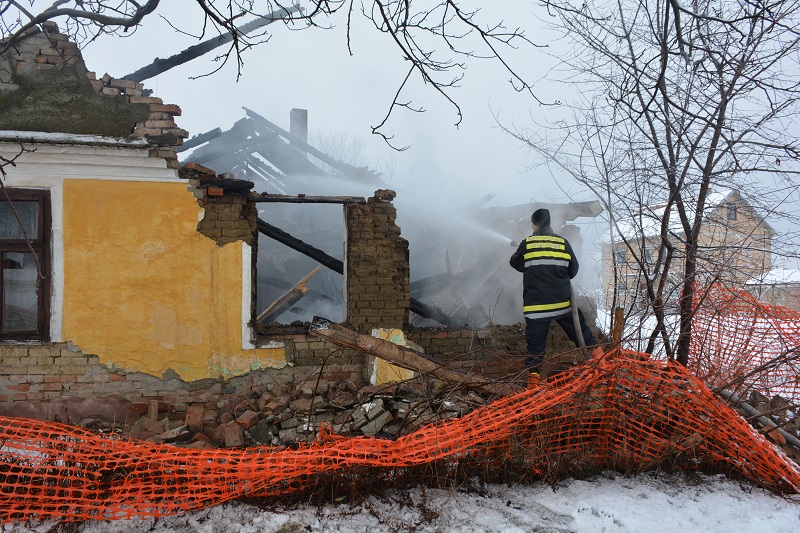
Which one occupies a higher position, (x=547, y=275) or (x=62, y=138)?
(x=62, y=138)

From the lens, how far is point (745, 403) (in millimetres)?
3973

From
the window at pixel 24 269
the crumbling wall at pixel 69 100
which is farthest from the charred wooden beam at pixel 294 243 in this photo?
the window at pixel 24 269

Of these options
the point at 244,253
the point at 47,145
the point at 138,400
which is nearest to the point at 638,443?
the point at 244,253

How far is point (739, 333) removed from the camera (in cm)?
499

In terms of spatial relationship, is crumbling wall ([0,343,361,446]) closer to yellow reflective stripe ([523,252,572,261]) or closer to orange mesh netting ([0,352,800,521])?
yellow reflective stripe ([523,252,572,261])

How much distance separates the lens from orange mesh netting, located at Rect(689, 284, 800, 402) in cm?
462

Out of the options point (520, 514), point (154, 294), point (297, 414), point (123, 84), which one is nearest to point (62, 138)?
point (123, 84)

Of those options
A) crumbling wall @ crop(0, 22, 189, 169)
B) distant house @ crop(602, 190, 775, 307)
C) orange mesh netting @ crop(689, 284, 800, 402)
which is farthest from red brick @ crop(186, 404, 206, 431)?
orange mesh netting @ crop(689, 284, 800, 402)

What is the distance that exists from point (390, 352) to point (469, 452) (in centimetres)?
109

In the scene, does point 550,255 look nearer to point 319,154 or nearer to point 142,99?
point 142,99

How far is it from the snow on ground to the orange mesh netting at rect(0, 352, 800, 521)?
9 centimetres

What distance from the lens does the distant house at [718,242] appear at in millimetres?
4969

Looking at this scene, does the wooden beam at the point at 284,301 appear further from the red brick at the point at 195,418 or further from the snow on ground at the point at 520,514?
the snow on ground at the point at 520,514

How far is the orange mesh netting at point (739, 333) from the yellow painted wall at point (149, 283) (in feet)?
16.4
